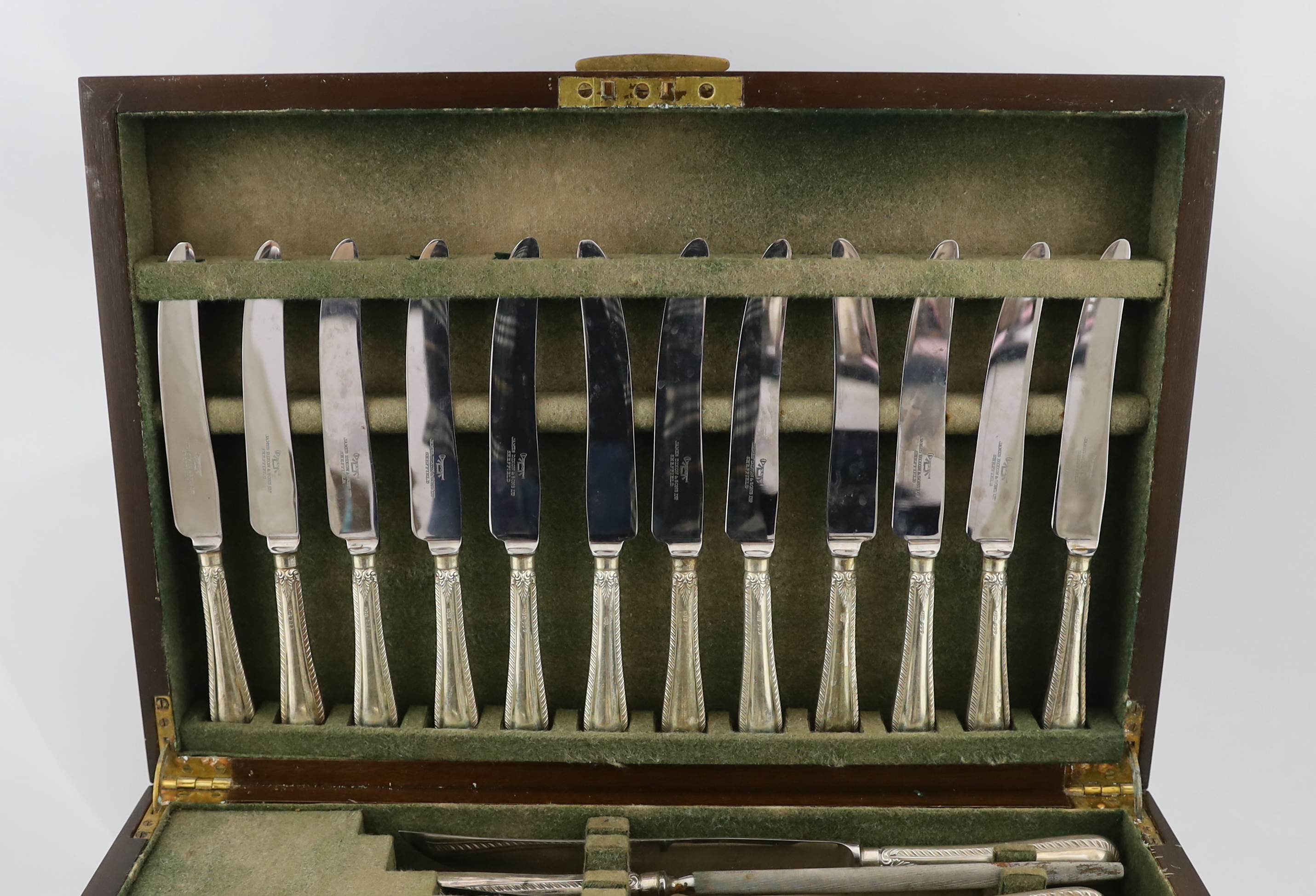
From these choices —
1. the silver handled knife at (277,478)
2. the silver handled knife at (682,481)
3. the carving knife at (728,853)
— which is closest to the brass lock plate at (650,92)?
the silver handled knife at (682,481)

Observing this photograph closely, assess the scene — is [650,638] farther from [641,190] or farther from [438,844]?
[641,190]

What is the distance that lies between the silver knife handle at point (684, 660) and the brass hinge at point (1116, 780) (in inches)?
19.2

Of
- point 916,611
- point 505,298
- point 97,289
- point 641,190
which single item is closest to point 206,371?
point 97,289

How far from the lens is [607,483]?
1195 millimetres

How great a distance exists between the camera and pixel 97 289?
116 cm

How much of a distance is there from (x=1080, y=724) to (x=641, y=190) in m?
0.88

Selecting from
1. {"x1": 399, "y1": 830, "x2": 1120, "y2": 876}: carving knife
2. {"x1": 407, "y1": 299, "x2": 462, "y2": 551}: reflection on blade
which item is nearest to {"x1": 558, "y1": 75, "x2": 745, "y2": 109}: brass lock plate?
{"x1": 407, "y1": 299, "x2": 462, "y2": 551}: reflection on blade

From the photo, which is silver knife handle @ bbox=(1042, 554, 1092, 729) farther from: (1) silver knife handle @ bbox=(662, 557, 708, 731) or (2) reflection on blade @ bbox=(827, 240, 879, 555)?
(1) silver knife handle @ bbox=(662, 557, 708, 731)

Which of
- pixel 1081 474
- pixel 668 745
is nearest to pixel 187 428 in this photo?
pixel 668 745

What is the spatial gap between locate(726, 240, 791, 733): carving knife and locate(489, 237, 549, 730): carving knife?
244 millimetres

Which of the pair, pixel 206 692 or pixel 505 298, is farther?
pixel 206 692

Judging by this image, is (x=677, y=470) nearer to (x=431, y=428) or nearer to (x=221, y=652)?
(x=431, y=428)

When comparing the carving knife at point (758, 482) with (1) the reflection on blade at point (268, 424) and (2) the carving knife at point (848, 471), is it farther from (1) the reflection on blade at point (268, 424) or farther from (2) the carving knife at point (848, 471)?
(1) the reflection on blade at point (268, 424)

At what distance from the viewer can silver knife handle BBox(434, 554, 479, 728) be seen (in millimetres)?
1230
